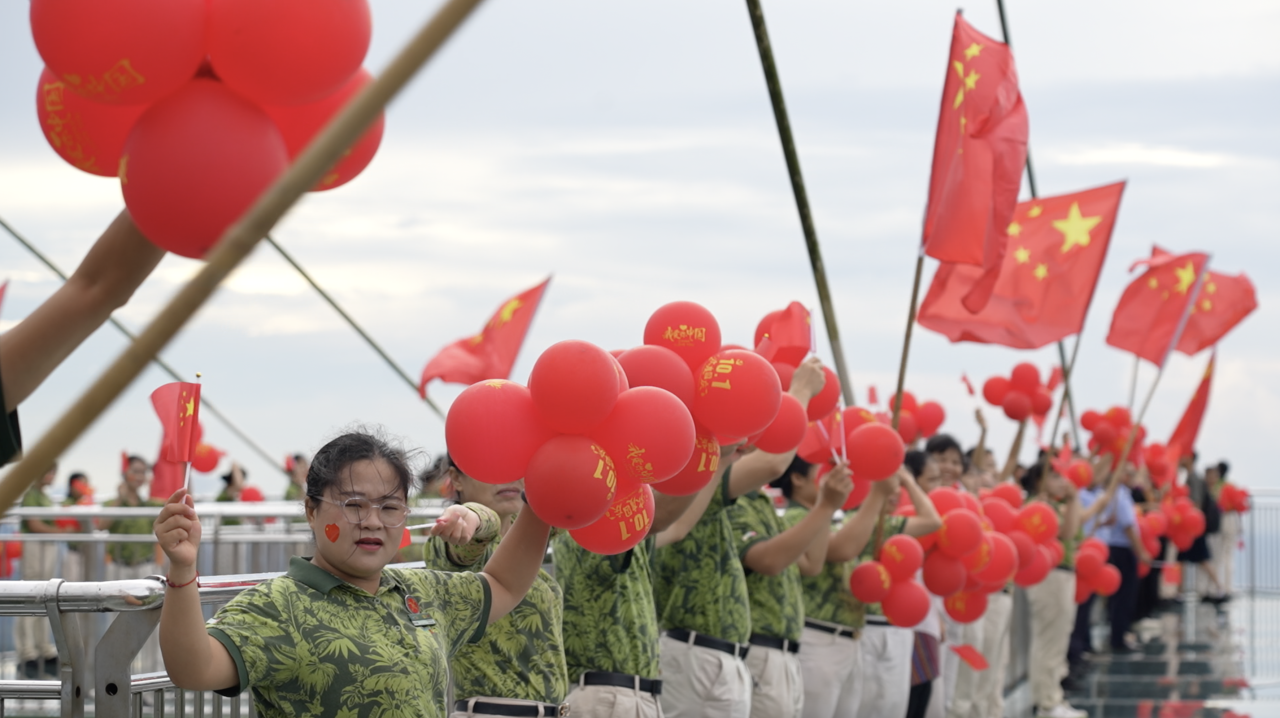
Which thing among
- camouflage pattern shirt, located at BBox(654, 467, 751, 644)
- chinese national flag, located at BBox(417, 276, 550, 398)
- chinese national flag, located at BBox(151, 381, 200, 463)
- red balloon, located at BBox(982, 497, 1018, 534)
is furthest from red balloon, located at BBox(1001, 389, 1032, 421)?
chinese national flag, located at BBox(151, 381, 200, 463)

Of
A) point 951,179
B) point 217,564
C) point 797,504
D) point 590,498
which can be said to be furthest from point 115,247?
point 217,564

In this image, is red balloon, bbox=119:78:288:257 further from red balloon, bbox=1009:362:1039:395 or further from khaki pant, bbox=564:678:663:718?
red balloon, bbox=1009:362:1039:395

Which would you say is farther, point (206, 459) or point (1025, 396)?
point (206, 459)

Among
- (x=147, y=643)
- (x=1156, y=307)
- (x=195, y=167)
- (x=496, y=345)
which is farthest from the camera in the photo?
(x=496, y=345)

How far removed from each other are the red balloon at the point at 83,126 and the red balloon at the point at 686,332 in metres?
2.15

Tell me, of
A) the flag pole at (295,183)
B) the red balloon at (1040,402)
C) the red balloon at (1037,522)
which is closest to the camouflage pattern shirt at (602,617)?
the flag pole at (295,183)

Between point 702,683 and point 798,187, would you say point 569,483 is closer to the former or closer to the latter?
point 702,683

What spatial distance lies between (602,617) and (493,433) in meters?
1.24

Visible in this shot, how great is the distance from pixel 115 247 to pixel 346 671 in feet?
3.42

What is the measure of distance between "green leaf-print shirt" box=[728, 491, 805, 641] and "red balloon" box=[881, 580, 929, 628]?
71cm

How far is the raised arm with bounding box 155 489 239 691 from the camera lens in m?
2.14

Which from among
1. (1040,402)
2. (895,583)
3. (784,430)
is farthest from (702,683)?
(1040,402)

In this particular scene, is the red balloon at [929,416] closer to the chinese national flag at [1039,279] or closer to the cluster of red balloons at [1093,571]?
the chinese national flag at [1039,279]

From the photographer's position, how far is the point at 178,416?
2.38 metres
